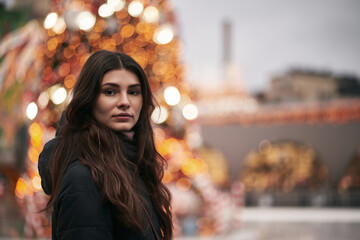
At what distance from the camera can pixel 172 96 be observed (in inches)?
305

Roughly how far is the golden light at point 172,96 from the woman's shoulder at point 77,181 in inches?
248

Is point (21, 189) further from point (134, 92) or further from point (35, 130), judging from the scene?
point (134, 92)

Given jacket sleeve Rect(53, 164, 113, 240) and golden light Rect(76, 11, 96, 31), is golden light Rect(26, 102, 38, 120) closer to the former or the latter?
golden light Rect(76, 11, 96, 31)

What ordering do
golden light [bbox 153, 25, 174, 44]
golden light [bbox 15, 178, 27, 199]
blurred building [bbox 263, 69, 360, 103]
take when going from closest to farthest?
golden light [bbox 15, 178, 27, 199]
golden light [bbox 153, 25, 174, 44]
blurred building [bbox 263, 69, 360, 103]

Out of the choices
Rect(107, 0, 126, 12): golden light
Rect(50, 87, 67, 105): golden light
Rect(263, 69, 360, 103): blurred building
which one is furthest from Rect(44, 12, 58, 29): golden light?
Rect(263, 69, 360, 103): blurred building

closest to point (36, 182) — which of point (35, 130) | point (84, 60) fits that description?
point (35, 130)

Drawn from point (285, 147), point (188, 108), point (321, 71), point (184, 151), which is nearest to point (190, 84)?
point (188, 108)

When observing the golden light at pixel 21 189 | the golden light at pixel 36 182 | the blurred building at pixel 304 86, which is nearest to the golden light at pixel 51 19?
the golden light at pixel 36 182

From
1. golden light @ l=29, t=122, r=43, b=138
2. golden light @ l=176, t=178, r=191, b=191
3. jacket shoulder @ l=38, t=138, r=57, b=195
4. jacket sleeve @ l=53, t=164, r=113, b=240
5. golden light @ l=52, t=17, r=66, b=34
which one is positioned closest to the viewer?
jacket sleeve @ l=53, t=164, r=113, b=240

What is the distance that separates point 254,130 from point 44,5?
11.1 meters

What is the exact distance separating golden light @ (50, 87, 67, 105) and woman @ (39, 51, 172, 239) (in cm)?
541

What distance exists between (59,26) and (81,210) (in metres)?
5.96

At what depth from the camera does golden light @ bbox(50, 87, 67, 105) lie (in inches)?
274

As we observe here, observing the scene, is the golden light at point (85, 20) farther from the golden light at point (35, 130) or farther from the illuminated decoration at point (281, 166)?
the illuminated decoration at point (281, 166)
